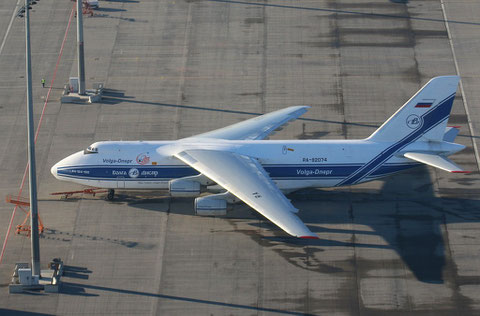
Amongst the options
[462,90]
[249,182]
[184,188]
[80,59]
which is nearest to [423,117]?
[249,182]

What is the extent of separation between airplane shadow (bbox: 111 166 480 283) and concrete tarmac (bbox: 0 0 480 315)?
0.13m

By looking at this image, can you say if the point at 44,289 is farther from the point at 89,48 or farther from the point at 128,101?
the point at 89,48

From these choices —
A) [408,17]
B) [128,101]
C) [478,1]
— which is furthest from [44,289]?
[478,1]

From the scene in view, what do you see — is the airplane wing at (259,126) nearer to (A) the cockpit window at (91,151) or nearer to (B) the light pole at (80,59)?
(A) the cockpit window at (91,151)

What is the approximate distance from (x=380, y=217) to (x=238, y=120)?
687 inches

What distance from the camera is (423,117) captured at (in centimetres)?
6284

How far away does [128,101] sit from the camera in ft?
253

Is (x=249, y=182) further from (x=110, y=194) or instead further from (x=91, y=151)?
(x=91, y=151)

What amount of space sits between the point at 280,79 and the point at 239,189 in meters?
24.0

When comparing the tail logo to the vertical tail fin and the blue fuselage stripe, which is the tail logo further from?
the blue fuselage stripe

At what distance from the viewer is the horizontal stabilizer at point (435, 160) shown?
2384 inches

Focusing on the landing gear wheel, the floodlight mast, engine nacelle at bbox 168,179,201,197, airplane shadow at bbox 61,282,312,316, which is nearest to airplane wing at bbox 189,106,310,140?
engine nacelle at bbox 168,179,201,197

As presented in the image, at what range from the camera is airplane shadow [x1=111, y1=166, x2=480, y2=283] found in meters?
58.2

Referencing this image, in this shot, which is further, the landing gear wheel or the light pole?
the light pole
